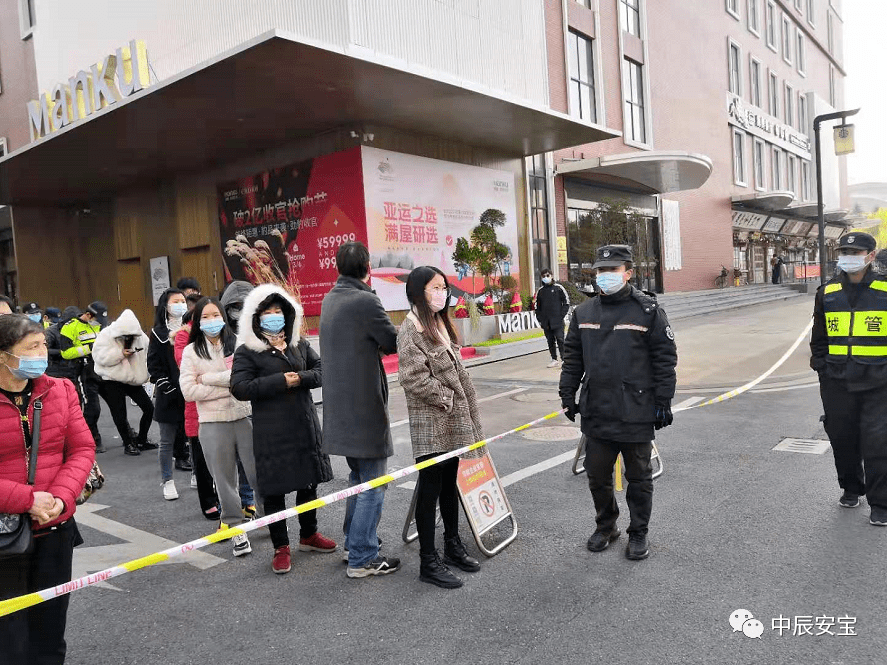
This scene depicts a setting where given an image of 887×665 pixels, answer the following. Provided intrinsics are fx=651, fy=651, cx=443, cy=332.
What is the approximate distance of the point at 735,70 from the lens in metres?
34.7

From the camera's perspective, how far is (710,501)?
197 inches

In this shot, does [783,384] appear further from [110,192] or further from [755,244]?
[755,244]

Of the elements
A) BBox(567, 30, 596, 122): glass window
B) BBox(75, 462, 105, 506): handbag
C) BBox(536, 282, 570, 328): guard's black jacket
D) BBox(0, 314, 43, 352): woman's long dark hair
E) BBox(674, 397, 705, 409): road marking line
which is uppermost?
BBox(567, 30, 596, 122): glass window

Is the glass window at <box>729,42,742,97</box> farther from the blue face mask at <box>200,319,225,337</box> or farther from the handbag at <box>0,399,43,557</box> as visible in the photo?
the handbag at <box>0,399,43,557</box>

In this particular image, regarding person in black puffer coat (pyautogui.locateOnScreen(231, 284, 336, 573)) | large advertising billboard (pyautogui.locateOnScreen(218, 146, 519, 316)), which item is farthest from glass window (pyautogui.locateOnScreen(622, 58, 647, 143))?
person in black puffer coat (pyautogui.locateOnScreen(231, 284, 336, 573))

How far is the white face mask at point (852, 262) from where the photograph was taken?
4.59 meters

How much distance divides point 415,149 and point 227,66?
6.53 metres

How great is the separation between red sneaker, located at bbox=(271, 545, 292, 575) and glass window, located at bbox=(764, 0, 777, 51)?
4408 cm

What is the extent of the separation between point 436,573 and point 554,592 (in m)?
0.69

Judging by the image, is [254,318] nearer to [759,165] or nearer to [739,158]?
[739,158]

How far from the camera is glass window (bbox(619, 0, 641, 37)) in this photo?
25.6 meters

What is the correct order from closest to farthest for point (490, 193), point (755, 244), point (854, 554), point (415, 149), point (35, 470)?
point (35, 470)
point (854, 554)
point (415, 149)
point (490, 193)
point (755, 244)

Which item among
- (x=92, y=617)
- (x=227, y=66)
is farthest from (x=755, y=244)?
(x=92, y=617)

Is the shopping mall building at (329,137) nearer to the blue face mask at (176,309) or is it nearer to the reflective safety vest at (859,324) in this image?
the blue face mask at (176,309)
